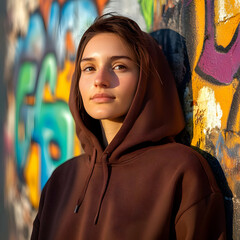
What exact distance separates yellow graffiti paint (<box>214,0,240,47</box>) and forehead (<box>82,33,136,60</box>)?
0.46 metres

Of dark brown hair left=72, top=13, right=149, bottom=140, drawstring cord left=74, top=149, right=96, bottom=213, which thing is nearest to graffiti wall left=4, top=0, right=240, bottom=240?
dark brown hair left=72, top=13, right=149, bottom=140

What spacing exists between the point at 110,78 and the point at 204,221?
0.85 metres

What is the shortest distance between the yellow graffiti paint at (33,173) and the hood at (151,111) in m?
2.05

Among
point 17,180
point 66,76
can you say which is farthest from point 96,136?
point 17,180

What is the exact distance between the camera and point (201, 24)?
220cm

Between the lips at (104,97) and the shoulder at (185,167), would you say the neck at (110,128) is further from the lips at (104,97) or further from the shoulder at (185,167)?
the shoulder at (185,167)

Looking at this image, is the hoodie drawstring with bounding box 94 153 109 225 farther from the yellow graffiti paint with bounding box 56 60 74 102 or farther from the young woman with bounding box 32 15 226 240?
the yellow graffiti paint with bounding box 56 60 74 102

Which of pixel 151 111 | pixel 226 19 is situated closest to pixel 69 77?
pixel 151 111

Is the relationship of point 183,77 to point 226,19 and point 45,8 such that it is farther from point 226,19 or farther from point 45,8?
point 45,8

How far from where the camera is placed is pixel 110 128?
233cm

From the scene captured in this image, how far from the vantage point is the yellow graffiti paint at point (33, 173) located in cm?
407

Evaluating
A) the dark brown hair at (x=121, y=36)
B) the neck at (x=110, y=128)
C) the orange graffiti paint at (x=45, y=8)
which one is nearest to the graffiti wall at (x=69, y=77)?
the orange graffiti paint at (x=45, y=8)

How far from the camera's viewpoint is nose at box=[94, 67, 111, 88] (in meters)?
2.14

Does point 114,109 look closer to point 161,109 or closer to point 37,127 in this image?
point 161,109
